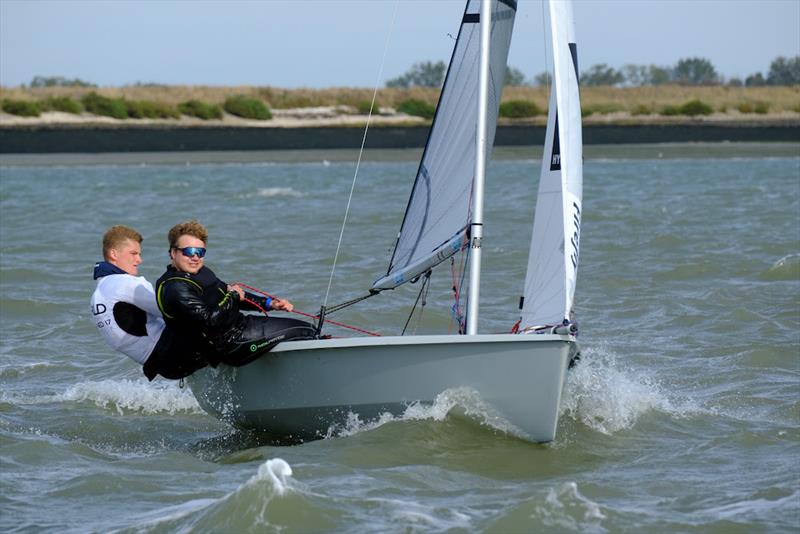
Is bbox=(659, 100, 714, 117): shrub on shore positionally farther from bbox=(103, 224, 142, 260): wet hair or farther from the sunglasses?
the sunglasses

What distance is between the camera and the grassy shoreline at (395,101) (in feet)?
150

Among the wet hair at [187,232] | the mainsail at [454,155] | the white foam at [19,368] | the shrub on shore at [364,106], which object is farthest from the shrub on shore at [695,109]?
the wet hair at [187,232]

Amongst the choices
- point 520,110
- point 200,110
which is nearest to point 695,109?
point 520,110

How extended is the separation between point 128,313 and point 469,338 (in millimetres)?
1721

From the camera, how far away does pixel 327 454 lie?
593 cm

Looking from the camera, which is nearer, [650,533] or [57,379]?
[650,533]

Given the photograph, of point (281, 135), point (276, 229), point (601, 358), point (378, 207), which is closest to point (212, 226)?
point (276, 229)

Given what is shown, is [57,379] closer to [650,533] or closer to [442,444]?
[442,444]

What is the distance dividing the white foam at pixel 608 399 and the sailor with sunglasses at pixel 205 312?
1573 millimetres

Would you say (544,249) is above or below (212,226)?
above

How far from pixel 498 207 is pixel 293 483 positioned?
14.7 metres

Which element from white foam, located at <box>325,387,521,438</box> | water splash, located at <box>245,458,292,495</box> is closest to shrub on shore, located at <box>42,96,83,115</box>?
white foam, located at <box>325,387,521,438</box>

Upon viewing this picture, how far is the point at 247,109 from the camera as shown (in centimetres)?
4588

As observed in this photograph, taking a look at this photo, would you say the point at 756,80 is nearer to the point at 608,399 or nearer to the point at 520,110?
the point at 520,110
